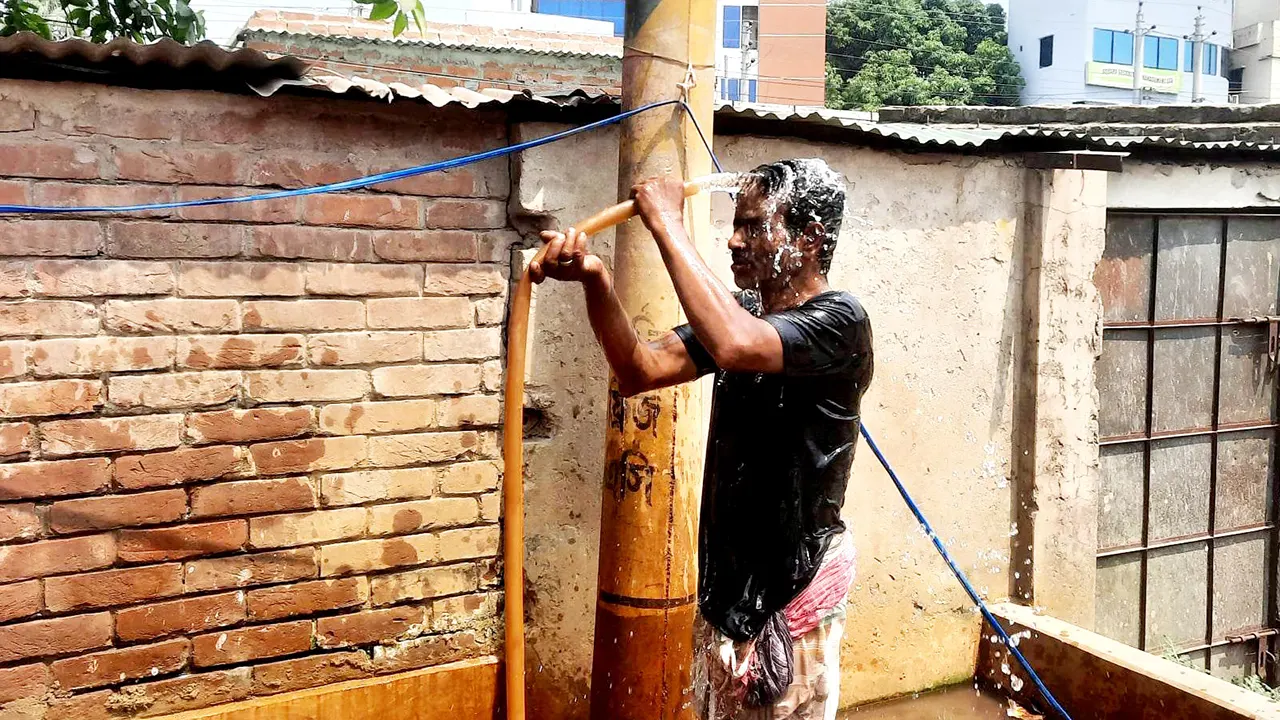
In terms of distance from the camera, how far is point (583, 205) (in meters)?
3.95

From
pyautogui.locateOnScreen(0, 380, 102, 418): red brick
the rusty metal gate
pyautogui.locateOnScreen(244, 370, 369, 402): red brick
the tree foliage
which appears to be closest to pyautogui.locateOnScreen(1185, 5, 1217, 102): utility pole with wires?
the rusty metal gate

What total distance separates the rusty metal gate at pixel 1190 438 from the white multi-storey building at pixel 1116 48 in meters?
36.1

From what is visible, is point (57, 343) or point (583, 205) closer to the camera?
point (57, 343)

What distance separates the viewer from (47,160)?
10.3 ft

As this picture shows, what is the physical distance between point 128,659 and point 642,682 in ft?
5.26

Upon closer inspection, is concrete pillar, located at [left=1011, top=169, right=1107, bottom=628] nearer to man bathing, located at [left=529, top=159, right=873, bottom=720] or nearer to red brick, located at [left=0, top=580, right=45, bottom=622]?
man bathing, located at [left=529, top=159, right=873, bottom=720]

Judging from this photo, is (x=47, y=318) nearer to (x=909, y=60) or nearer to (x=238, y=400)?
(x=238, y=400)

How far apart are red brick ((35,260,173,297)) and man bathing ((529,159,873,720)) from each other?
59.1 inches

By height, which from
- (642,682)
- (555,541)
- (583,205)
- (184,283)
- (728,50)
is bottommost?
(642,682)

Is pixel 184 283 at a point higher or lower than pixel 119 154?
lower

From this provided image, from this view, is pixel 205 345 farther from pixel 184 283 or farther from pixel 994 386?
pixel 994 386

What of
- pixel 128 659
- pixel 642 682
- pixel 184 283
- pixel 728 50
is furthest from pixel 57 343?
pixel 728 50

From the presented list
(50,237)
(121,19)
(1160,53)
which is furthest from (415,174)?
(1160,53)

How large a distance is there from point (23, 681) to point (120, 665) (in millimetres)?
261
